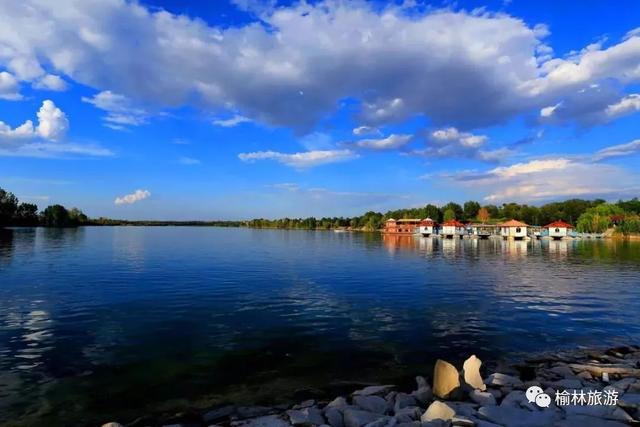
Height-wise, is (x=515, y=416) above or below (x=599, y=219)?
below

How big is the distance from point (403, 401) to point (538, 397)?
145 inches

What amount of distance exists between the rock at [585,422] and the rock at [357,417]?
4353 millimetres

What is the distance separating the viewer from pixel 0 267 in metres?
44.9

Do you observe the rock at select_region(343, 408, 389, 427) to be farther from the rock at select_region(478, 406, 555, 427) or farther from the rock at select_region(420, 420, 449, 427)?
the rock at select_region(478, 406, 555, 427)

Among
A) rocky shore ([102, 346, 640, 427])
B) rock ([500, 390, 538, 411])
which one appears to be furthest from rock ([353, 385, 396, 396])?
rock ([500, 390, 538, 411])

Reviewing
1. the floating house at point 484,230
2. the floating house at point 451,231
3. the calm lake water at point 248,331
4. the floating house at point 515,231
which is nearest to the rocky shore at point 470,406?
the calm lake water at point 248,331

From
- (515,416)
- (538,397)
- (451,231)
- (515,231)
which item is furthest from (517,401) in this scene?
(451,231)

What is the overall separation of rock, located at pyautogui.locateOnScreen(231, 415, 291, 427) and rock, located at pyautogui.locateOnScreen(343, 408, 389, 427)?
150cm

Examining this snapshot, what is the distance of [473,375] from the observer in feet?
42.8

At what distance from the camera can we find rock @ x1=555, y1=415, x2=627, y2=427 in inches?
386

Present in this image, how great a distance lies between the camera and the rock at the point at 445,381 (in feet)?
40.8

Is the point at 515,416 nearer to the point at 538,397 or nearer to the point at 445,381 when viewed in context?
the point at 538,397

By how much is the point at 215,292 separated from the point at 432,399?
2237cm

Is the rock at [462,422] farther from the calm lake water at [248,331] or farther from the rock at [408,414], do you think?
the calm lake water at [248,331]
